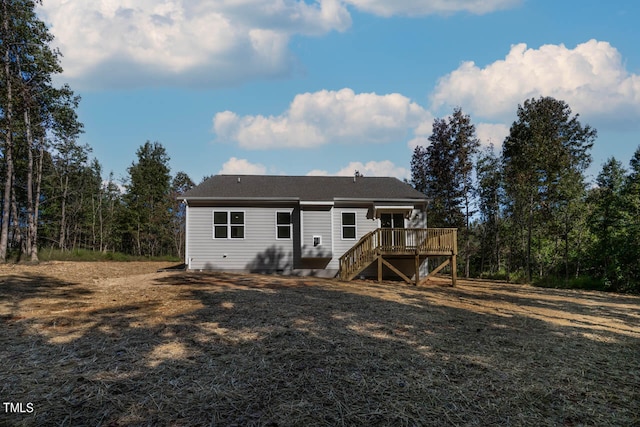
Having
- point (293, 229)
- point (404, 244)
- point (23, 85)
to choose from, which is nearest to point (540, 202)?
point (404, 244)

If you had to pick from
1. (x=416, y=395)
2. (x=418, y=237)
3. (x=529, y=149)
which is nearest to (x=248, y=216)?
(x=418, y=237)

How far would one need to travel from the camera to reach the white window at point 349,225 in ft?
53.0

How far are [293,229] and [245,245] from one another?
2081 millimetres

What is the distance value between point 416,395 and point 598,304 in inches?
394

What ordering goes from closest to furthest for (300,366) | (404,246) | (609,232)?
1. (300,366)
2. (404,246)
3. (609,232)

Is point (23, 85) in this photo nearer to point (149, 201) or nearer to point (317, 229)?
point (317, 229)

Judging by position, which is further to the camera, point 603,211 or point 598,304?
point 603,211

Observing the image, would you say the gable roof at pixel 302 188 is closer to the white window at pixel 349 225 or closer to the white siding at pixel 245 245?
the white siding at pixel 245 245

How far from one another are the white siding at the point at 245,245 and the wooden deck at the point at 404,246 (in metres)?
2.86

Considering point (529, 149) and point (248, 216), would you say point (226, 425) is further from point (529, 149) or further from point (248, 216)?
point (529, 149)

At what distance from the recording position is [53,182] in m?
30.4

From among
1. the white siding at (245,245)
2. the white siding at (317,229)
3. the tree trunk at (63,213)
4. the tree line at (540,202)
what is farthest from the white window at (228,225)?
the tree trunk at (63,213)

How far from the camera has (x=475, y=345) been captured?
507cm

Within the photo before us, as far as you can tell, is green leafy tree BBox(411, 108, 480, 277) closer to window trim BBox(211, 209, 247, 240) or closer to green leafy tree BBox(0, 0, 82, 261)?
window trim BBox(211, 209, 247, 240)
